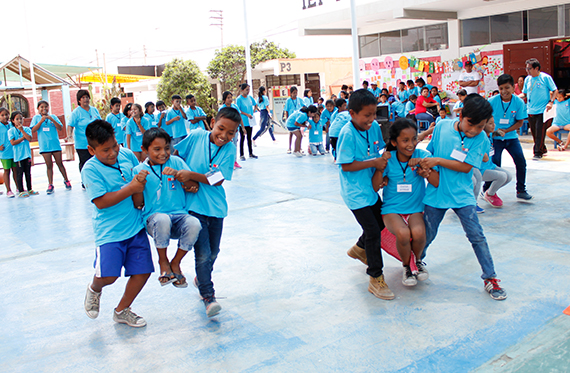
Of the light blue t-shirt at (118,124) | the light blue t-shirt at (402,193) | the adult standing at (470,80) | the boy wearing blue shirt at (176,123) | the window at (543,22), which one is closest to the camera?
the light blue t-shirt at (402,193)

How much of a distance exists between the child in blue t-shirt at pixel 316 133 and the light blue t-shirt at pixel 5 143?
6084 mm

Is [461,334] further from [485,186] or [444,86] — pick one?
[444,86]

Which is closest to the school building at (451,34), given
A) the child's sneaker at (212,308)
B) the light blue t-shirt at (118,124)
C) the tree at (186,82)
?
the light blue t-shirt at (118,124)

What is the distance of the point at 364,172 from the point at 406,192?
36 cm

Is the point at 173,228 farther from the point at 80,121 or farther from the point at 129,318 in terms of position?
the point at 80,121

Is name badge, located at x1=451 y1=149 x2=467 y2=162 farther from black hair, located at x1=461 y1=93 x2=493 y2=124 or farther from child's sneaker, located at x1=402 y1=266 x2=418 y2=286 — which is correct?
child's sneaker, located at x1=402 y1=266 x2=418 y2=286

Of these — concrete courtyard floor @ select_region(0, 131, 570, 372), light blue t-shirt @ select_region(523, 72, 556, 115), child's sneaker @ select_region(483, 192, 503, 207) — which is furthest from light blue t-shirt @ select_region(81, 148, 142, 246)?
light blue t-shirt @ select_region(523, 72, 556, 115)

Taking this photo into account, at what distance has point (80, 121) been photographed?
8.85 meters

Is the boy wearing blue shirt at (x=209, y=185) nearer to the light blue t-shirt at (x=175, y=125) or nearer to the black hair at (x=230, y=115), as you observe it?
the black hair at (x=230, y=115)

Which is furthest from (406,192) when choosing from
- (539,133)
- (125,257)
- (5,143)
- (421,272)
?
(5,143)

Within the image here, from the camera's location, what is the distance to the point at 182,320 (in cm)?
357

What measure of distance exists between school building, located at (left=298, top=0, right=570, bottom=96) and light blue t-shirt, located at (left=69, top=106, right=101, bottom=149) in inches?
337

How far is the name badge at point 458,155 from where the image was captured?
3.61m

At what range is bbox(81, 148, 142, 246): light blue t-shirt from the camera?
3.16m
